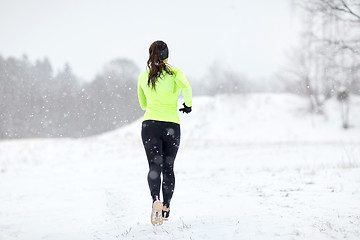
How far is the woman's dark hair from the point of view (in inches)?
142

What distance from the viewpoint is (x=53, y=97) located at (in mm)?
10773

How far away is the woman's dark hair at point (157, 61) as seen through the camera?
3604 mm

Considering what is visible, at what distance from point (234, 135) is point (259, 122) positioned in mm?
3378

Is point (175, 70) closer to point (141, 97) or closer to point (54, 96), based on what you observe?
point (141, 97)

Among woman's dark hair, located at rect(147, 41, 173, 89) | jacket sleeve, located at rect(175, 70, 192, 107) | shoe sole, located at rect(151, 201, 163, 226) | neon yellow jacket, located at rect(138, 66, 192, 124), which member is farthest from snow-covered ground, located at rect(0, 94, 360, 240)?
woman's dark hair, located at rect(147, 41, 173, 89)

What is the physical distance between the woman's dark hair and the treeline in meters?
5.44

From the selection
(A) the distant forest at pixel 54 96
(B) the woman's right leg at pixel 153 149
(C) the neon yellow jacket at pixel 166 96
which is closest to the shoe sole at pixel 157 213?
(B) the woman's right leg at pixel 153 149

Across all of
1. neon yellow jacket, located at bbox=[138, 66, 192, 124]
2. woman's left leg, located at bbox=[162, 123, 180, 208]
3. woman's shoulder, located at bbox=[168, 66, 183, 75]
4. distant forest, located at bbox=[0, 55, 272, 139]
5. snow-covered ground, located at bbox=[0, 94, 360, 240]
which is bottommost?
snow-covered ground, located at bbox=[0, 94, 360, 240]

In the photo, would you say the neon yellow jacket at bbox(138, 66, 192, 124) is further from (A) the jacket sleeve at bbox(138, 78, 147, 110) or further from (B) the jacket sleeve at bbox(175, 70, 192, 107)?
(A) the jacket sleeve at bbox(138, 78, 147, 110)

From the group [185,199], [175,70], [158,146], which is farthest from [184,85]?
[185,199]

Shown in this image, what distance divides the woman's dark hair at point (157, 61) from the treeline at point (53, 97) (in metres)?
5.44

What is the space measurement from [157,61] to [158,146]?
39.4 inches

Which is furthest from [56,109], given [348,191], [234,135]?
[234,135]

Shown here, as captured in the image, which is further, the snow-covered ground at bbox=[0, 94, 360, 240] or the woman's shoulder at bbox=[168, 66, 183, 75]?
the woman's shoulder at bbox=[168, 66, 183, 75]
